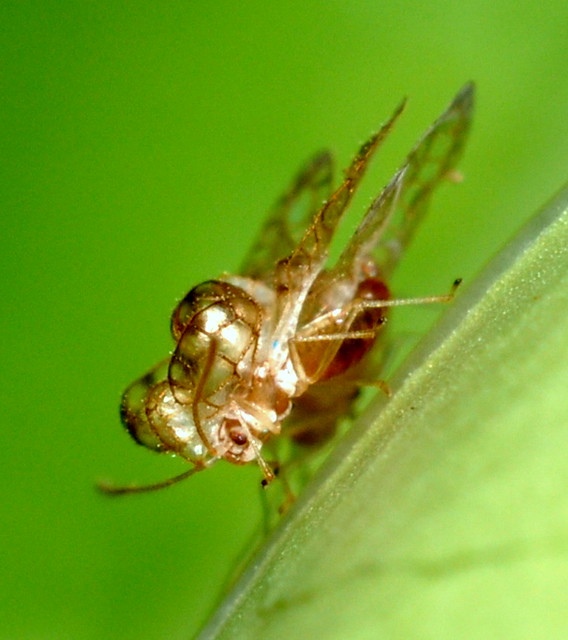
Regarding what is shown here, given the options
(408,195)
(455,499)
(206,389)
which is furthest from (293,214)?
(455,499)

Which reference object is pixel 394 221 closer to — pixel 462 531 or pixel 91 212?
pixel 91 212

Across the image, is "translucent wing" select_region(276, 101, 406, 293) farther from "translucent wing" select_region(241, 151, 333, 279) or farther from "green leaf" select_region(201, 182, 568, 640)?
"green leaf" select_region(201, 182, 568, 640)

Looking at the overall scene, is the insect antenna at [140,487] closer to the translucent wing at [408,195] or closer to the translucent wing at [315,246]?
the translucent wing at [315,246]

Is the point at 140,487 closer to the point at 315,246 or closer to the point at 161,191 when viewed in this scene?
the point at 315,246

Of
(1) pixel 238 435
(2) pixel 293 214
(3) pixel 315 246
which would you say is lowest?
(1) pixel 238 435

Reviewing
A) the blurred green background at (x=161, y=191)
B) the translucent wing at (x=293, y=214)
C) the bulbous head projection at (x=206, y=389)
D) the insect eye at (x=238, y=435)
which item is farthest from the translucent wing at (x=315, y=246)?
the blurred green background at (x=161, y=191)

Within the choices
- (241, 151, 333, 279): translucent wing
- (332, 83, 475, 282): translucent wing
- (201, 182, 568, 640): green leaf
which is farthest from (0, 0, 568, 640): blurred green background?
(201, 182, 568, 640): green leaf
